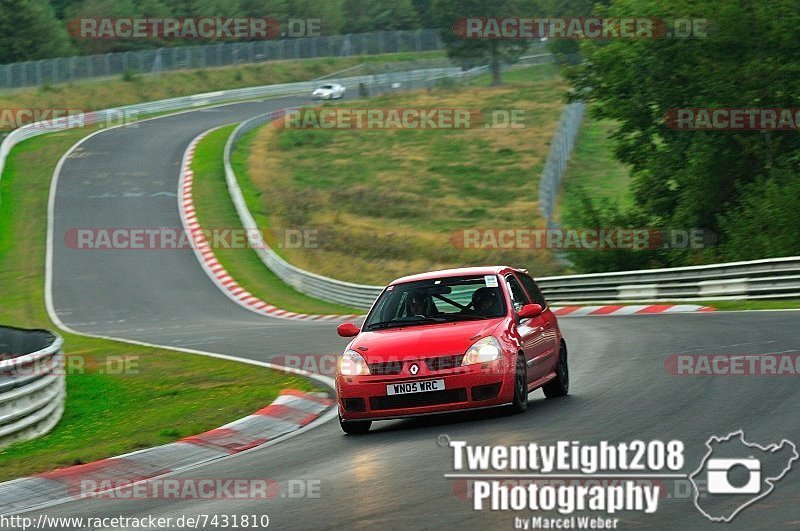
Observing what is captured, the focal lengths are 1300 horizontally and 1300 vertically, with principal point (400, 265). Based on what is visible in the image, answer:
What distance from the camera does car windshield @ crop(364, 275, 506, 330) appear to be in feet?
39.7

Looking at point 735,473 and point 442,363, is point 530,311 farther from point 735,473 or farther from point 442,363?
point 735,473

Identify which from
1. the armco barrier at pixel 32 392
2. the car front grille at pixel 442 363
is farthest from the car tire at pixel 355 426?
the armco barrier at pixel 32 392

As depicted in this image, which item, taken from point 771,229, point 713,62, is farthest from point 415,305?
point 713,62

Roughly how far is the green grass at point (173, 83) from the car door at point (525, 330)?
214ft

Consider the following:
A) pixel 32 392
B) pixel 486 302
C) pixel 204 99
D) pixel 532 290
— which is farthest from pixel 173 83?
pixel 486 302

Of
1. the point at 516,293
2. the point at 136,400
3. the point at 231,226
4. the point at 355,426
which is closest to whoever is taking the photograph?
the point at 355,426

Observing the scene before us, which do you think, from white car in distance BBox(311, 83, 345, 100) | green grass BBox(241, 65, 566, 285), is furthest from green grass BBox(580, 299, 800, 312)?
white car in distance BBox(311, 83, 345, 100)

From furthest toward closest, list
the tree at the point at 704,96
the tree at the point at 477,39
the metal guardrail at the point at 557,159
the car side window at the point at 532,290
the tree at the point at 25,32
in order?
the tree at the point at 477,39 → the tree at the point at 25,32 → the metal guardrail at the point at 557,159 → the tree at the point at 704,96 → the car side window at the point at 532,290

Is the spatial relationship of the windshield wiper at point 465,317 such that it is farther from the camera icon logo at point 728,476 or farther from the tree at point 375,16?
the tree at point 375,16

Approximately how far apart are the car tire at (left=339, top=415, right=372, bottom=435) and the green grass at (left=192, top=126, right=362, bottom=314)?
21179 millimetres

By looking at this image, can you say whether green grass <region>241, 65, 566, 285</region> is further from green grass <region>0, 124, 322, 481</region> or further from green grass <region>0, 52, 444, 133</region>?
green grass <region>0, 52, 444, 133</region>

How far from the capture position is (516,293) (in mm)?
12883

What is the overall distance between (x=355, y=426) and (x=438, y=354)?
109 cm

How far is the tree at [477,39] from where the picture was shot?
93188 mm
